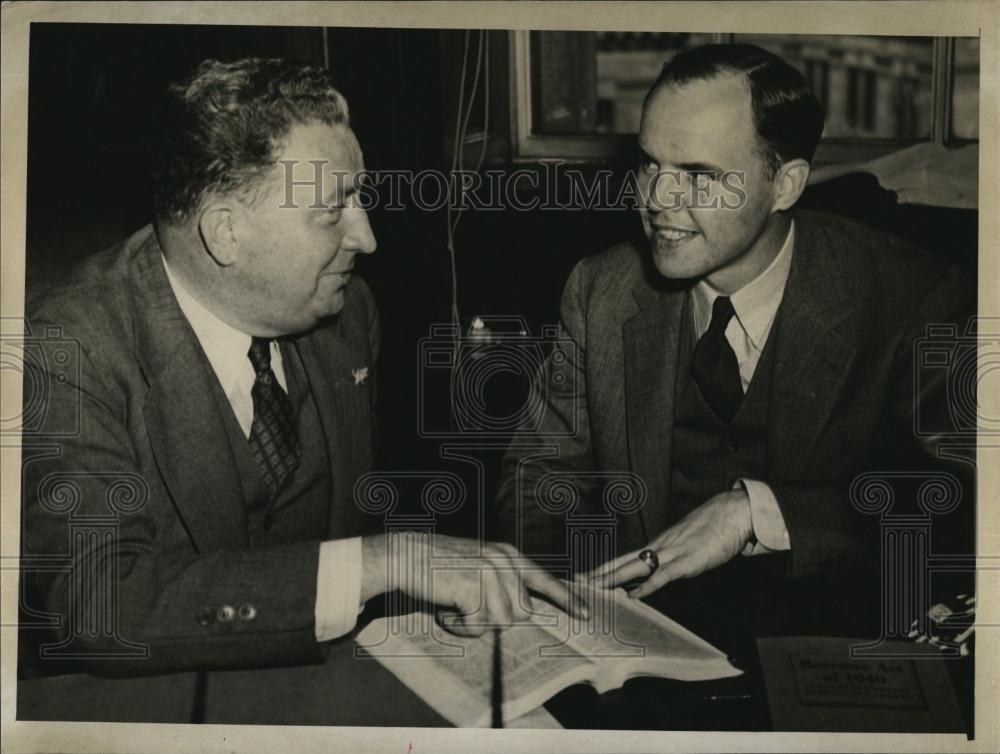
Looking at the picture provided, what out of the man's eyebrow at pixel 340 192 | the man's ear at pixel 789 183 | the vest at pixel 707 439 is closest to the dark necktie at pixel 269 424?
the man's eyebrow at pixel 340 192

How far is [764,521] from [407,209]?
971 mm

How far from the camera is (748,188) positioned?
2.35m

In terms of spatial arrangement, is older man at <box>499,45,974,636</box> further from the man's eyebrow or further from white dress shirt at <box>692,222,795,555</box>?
the man's eyebrow

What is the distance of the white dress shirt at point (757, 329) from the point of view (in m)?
2.38

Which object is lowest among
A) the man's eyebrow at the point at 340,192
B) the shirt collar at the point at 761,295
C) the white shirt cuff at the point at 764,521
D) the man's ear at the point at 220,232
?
the white shirt cuff at the point at 764,521

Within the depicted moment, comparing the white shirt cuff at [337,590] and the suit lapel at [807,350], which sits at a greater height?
the suit lapel at [807,350]

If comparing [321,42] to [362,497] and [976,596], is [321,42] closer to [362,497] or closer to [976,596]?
[362,497]

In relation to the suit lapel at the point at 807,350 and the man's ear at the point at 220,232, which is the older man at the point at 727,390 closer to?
the suit lapel at the point at 807,350

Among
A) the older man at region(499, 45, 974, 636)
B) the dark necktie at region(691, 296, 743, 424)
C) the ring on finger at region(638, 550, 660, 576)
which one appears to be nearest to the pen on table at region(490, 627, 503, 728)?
the older man at region(499, 45, 974, 636)

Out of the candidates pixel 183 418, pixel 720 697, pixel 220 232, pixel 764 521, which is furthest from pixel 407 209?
pixel 720 697

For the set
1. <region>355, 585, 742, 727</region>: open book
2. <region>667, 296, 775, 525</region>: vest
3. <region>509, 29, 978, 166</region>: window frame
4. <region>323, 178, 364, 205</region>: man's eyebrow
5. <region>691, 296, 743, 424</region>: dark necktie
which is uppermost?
<region>509, 29, 978, 166</region>: window frame

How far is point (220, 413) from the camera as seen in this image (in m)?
2.27

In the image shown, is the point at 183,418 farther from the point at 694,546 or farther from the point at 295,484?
the point at 694,546

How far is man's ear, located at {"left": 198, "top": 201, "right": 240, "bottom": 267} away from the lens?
2271mm
